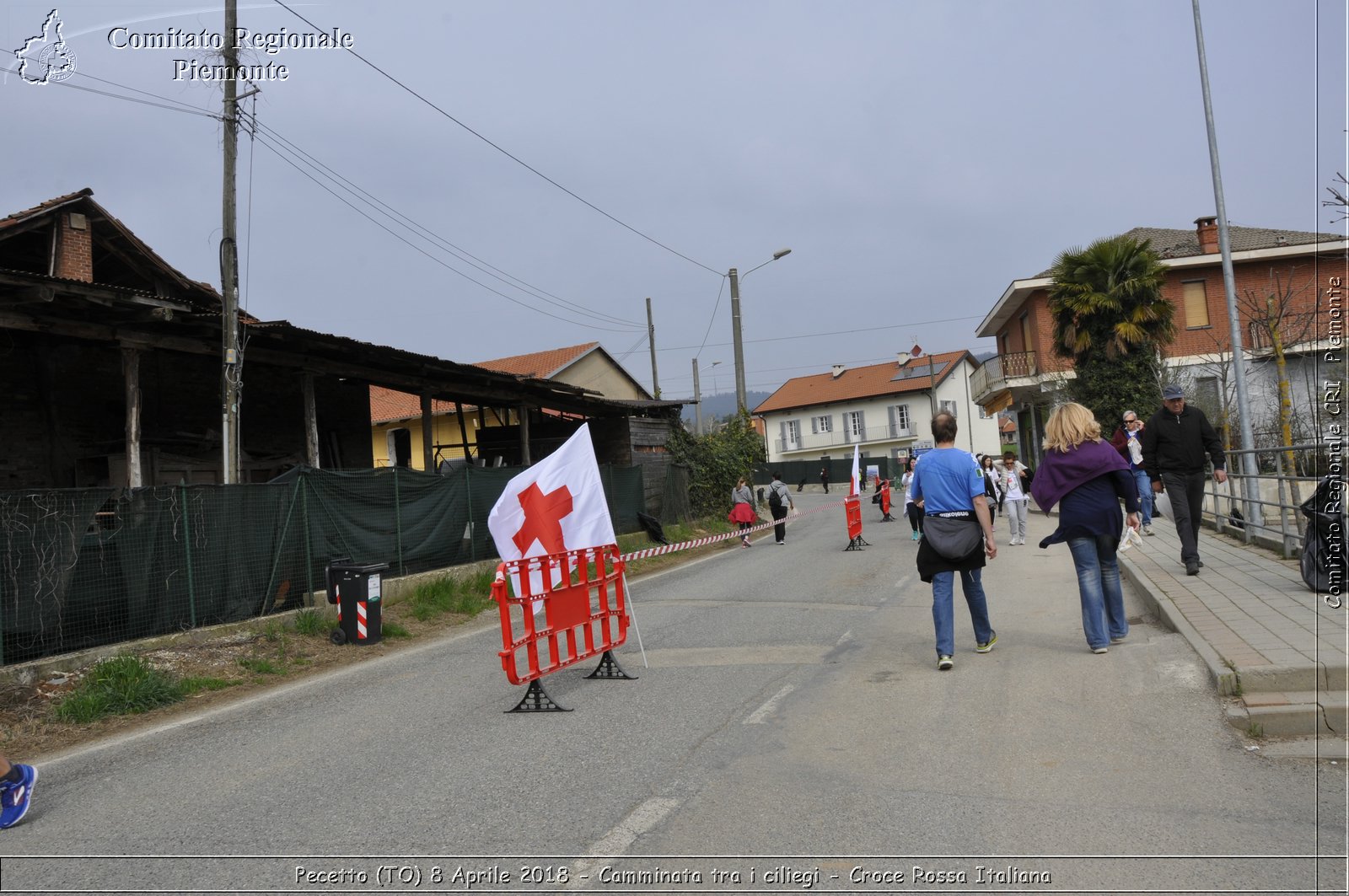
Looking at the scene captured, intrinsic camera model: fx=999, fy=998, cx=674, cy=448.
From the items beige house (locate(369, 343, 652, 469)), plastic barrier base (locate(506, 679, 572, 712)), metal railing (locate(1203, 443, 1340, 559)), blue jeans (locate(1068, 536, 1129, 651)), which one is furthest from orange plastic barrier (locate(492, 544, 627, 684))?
beige house (locate(369, 343, 652, 469))

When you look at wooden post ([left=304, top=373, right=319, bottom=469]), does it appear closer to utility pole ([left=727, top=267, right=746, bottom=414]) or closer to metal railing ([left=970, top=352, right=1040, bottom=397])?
utility pole ([left=727, top=267, right=746, bottom=414])

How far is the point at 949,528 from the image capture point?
7.38 meters

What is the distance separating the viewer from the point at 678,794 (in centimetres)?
485

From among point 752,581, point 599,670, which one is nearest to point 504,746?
point 599,670

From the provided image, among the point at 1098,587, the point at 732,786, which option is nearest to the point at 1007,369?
the point at 1098,587

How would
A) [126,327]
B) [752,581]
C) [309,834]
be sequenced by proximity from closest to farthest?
[309,834] → [126,327] → [752,581]

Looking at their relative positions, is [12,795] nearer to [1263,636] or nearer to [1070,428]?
[1070,428]

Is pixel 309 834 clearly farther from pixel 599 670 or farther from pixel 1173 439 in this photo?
pixel 1173 439

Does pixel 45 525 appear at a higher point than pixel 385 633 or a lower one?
higher

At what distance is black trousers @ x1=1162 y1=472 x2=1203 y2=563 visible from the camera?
31.6ft

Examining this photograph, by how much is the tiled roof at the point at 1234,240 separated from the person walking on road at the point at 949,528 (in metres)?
29.7

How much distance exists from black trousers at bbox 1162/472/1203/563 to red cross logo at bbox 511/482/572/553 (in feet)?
19.5

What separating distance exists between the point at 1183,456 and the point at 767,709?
5518mm

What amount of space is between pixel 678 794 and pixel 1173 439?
705 cm
